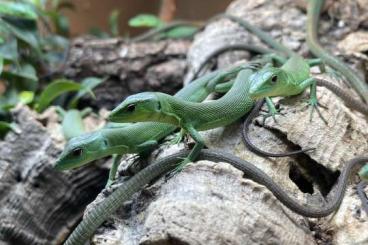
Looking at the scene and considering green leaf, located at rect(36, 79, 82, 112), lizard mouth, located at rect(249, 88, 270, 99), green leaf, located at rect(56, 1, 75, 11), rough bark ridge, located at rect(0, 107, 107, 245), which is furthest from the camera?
green leaf, located at rect(56, 1, 75, 11)

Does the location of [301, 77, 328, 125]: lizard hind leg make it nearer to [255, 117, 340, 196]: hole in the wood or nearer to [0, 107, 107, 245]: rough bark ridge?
[255, 117, 340, 196]: hole in the wood

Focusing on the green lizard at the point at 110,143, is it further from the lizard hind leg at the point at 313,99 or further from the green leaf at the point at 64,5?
the green leaf at the point at 64,5

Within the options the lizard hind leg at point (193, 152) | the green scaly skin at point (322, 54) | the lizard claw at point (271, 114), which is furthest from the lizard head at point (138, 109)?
the green scaly skin at point (322, 54)

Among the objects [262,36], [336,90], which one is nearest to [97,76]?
[262,36]

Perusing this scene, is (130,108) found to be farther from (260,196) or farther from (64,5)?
(64,5)

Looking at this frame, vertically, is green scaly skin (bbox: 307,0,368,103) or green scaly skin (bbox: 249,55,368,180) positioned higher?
green scaly skin (bbox: 249,55,368,180)

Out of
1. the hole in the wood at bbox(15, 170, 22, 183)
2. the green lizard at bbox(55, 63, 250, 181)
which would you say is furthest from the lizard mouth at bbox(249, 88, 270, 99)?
the hole in the wood at bbox(15, 170, 22, 183)
